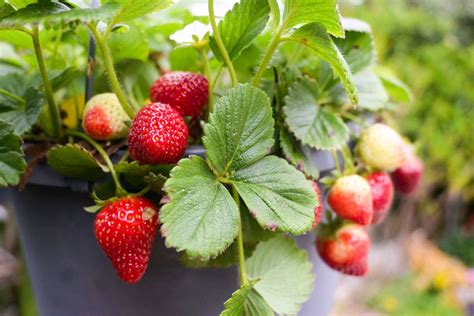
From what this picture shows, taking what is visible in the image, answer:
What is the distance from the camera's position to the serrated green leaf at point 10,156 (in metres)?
0.38

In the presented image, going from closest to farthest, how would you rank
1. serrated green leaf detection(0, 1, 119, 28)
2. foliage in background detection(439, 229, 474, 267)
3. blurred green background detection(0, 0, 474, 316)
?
serrated green leaf detection(0, 1, 119, 28)
blurred green background detection(0, 0, 474, 316)
foliage in background detection(439, 229, 474, 267)

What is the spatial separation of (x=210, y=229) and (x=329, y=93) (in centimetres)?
22

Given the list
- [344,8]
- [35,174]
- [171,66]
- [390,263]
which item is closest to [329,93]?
[171,66]

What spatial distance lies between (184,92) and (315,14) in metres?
0.12

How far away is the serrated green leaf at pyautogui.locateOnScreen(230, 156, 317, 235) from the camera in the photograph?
13.6 inches

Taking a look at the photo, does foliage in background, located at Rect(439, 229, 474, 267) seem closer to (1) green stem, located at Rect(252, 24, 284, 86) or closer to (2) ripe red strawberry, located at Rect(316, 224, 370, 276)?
(2) ripe red strawberry, located at Rect(316, 224, 370, 276)

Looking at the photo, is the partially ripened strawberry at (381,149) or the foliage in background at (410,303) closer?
the partially ripened strawberry at (381,149)

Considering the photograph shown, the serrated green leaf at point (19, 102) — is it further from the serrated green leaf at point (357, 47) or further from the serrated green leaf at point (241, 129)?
the serrated green leaf at point (357, 47)

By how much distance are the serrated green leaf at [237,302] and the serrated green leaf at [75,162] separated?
0.13 metres

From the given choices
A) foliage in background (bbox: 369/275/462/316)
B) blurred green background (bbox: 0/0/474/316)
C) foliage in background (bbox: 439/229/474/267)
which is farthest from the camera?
foliage in background (bbox: 439/229/474/267)

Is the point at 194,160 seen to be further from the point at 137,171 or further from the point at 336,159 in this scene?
the point at 336,159

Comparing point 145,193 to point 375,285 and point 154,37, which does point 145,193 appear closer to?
point 154,37

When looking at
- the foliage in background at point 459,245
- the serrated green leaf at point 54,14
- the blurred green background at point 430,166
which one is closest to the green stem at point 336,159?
the serrated green leaf at point 54,14

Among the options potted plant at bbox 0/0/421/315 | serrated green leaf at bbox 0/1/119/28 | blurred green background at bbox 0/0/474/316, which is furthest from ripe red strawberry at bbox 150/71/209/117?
blurred green background at bbox 0/0/474/316
